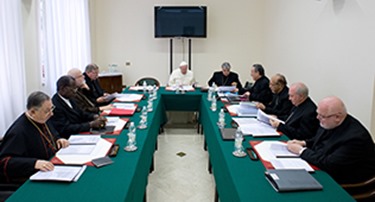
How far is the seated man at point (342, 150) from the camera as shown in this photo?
201 cm

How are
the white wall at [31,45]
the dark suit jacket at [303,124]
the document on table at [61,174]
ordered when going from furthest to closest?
the white wall at [31,45], the dark suit jacket at [303,124], the document on table at [61,174]

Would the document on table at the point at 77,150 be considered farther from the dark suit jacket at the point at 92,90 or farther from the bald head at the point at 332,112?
the dark suit jacket at the point at 92,90

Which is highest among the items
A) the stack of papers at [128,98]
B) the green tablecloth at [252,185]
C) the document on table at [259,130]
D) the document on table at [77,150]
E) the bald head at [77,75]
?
the bald head at [77,75]

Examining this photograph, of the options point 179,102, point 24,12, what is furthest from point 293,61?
point 24,12

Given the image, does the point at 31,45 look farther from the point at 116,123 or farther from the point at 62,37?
the point at 116,123

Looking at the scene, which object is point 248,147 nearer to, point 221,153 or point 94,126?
point 221,153

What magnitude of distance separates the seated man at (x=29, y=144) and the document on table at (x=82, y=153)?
0.10 metres

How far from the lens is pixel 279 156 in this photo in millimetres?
2166

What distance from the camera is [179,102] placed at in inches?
196

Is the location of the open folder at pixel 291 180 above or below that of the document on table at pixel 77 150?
below

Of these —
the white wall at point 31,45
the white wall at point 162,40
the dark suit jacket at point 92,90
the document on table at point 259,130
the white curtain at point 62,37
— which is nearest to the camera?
the document on table at point 259,130

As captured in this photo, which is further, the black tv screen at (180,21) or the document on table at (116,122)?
the black tv screen at (180,21)

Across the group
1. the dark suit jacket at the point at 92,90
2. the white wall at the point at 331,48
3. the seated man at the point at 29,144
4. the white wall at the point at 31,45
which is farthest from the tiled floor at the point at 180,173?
the white wall at the point at 31,45

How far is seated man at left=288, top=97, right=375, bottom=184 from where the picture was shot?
2006 mm
